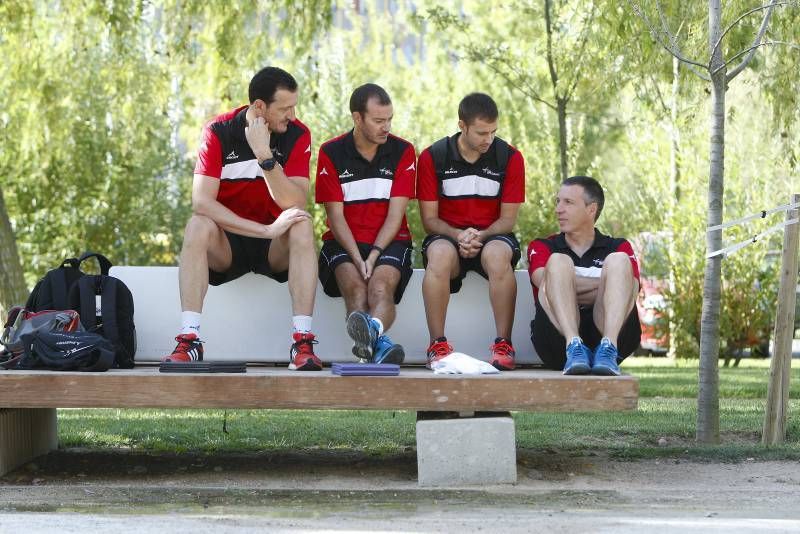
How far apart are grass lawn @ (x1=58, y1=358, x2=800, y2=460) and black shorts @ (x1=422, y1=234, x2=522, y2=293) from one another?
0.97 meters

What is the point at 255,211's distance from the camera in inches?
243

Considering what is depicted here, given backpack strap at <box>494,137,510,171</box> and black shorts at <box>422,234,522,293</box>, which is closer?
black shorts at <box>422,234,522,293</box>

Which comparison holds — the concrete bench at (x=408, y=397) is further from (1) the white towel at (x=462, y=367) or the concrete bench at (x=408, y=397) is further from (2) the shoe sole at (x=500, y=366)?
(2) the shoe sole at (x=500, y=366)

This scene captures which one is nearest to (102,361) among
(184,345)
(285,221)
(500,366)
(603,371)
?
(184,345)

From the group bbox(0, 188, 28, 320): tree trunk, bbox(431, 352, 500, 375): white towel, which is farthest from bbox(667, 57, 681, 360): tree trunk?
bbox(431, 352, 500, 375): white towel

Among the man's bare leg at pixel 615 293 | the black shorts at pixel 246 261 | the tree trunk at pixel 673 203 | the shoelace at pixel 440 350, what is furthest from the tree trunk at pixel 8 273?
the tree trunk at pixel 673 203

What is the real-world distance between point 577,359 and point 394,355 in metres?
0.81

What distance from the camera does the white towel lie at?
5.36 m

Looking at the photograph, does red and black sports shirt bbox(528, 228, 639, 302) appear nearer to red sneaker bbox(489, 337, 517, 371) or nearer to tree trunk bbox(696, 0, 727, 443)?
red sneaker bbox(489, 337, 517, 371)

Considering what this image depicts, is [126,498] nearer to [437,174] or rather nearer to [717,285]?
[437,174]

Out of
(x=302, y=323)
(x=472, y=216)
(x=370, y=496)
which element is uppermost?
(x=472, y=216)

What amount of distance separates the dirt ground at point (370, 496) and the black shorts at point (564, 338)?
53cm

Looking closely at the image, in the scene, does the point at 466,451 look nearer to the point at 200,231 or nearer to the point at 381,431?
the point at 200,231

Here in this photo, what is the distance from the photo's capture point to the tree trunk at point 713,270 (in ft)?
21.3
